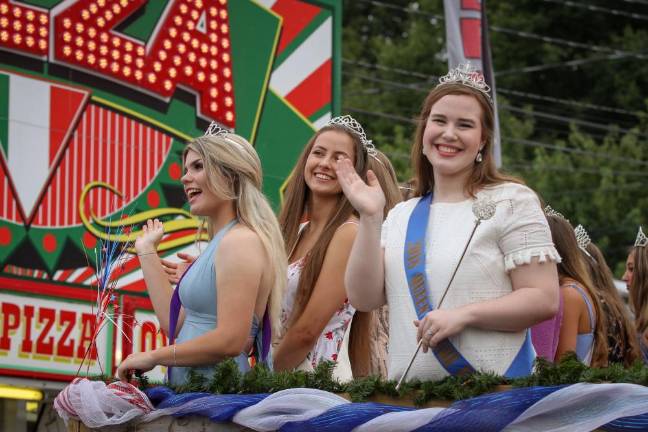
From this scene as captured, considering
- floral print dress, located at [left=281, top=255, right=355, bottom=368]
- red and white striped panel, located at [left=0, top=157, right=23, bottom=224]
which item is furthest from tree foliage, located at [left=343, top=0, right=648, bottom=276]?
floral print dress, located at [left=281, top=255, right=355, bottom=368]

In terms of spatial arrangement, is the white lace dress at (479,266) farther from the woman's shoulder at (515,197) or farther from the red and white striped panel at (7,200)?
the red and white striped panel at (7,200)

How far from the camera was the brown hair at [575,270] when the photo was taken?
589 cm

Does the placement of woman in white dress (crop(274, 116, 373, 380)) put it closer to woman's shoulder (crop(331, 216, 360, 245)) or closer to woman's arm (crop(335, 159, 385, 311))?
woman's shoulder (crop(331, 216, 360, 245))

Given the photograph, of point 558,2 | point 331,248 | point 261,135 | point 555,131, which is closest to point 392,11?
point 558,2

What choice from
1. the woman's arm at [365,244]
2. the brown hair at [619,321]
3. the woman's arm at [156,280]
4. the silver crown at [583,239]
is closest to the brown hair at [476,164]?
the woman's arm at [365,244]

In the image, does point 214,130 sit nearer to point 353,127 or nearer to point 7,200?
point 353,127

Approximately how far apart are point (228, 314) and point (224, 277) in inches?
5.4

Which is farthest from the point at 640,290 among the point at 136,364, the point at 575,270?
the point at 136,364

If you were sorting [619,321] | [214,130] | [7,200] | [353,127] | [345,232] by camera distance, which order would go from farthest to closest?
[7,200] < [619,321] < [353,127] < [214,130] < [345,232]

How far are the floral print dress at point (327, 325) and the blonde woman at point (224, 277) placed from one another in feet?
1.33

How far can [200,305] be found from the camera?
15.5 feet

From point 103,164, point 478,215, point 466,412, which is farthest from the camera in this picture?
point 103,164

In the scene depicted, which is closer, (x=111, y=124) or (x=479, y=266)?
(x=479, y=266)

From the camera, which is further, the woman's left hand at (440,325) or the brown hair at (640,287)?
the brown hair at (640,287)
